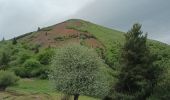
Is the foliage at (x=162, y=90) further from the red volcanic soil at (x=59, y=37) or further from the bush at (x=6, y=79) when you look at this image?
the red volcanic soil at (x=59, y=37)

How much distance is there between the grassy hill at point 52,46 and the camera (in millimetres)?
102312

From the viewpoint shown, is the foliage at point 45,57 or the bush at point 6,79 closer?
the bush at point 6,79

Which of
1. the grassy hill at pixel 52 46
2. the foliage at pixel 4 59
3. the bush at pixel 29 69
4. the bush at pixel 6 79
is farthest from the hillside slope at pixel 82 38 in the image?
the bush at pixel 6 79

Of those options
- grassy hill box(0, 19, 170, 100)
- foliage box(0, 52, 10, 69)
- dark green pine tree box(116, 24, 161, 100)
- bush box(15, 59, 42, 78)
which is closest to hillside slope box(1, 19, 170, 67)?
grassy hill box(0, 19, 170, 100)

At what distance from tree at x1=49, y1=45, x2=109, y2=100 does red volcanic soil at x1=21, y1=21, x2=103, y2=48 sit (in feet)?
177

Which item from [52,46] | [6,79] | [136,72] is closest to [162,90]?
[136,72]

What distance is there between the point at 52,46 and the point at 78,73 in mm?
57650

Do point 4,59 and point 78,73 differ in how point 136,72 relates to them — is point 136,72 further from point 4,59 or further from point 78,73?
point 4,59

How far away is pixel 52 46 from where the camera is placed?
12088 centimetres

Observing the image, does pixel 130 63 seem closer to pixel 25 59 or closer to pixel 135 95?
pixel 135 95

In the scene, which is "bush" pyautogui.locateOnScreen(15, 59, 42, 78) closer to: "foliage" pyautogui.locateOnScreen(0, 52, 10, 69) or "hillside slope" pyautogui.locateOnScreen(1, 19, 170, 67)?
"foliage" pyautogui.locateOnScreen(0, 52, 10, 69)

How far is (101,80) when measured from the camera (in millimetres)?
65875

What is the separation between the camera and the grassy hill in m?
102

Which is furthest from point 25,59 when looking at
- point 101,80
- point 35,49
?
point 101,80
